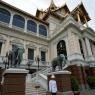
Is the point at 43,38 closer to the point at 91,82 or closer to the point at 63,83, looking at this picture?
the point at 91,82

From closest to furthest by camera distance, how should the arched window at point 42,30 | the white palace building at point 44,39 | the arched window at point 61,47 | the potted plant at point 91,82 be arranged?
the potted plant at point 91,82, the white palace building at point 44,39, the arched window at point 61,47, the arched window at point 42,30

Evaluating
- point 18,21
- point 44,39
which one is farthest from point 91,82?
point 18,21

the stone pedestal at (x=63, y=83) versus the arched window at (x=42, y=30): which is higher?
the arched window at (x=42, y=30)

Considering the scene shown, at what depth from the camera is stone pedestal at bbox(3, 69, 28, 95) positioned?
24.6ft

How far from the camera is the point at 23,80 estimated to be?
8.16 meters

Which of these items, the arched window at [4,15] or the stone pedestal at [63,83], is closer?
the stone pedestal at [63,83]

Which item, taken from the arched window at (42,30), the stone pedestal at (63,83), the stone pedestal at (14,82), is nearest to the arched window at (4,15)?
the arched window at (42,30)

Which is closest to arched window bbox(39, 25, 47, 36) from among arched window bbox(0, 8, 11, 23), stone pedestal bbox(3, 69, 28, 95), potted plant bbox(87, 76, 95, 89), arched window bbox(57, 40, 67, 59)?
arched window bbox(57, 40, 67, 59)

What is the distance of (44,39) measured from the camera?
24094 mm

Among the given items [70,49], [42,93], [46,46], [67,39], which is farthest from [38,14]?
[42,93]

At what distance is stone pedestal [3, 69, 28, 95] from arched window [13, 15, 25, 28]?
15447 mm

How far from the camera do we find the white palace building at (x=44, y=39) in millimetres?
18970

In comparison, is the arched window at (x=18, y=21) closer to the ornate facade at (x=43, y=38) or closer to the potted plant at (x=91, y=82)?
the ornate facade at (x=43, y=38)

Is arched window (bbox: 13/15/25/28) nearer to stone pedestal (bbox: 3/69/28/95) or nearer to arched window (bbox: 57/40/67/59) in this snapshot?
arched window (bbox: 57/40/67/59)
